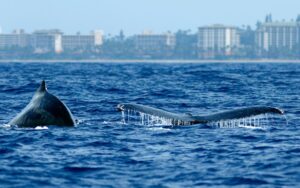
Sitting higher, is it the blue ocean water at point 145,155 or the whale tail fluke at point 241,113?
the whale tail fluke at point 241,113

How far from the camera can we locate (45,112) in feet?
61.2

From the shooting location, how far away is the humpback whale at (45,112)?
18.6m

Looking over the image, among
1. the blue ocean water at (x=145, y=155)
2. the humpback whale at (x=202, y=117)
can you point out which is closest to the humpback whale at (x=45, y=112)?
the blue ocean water at (x=145, y=155)

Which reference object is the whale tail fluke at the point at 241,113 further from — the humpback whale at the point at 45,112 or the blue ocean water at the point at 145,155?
the humpback whale at the point at 45,112

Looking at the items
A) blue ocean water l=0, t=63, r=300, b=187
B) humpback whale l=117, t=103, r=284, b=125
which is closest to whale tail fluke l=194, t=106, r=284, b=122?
humpback whale l=117, t=103, r=284, b=125

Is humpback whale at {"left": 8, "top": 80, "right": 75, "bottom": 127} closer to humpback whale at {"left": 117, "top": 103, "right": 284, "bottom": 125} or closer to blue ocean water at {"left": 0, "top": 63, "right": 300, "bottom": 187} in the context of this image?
blue ocean water at {"left": 0, "top": 63, "right": 300, "bottom": 187}

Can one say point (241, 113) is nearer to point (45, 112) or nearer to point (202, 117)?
point (202, 117)

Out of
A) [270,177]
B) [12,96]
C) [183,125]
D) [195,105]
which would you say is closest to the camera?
[270,177]

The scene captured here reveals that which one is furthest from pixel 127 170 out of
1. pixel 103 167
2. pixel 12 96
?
pixel 12 96

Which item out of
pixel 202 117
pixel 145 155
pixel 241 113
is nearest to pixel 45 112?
pixel 202 117

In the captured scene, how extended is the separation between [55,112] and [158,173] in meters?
4.78

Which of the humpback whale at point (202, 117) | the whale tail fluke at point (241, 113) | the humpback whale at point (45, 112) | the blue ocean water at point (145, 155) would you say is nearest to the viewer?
the blue ocean water at point (145, 155)

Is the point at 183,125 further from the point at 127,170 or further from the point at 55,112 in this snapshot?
the point at 127,170

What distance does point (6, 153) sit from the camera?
16391mm
